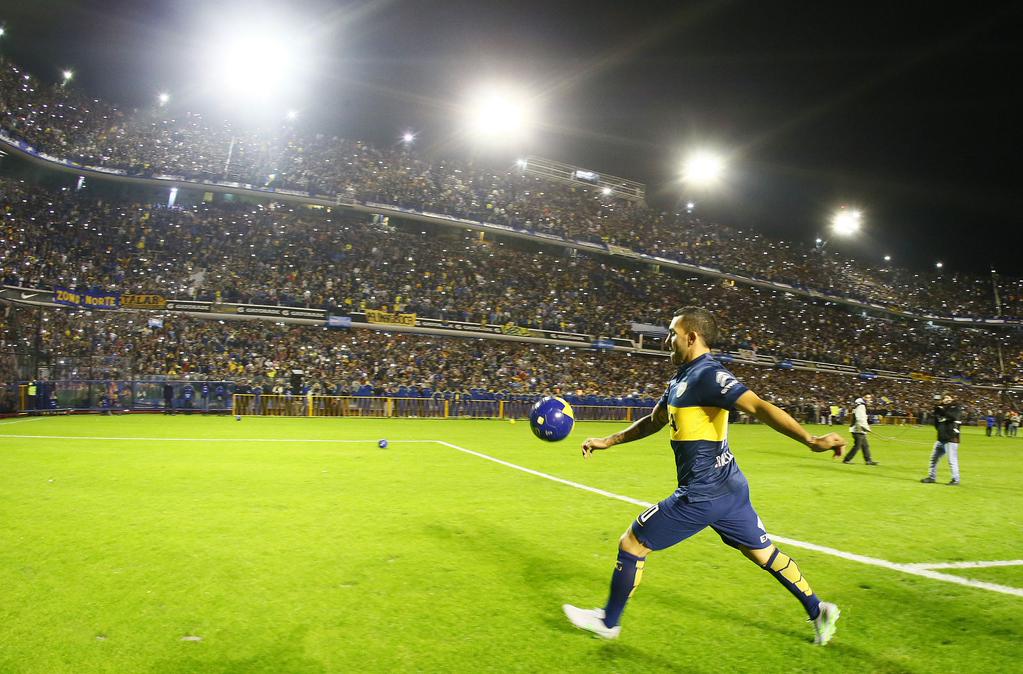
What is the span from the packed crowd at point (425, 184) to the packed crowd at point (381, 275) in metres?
2.46

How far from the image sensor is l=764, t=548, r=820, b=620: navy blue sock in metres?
Result: 3.77

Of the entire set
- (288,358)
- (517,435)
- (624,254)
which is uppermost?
(624,254)

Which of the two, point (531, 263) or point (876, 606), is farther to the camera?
point (531, 263)

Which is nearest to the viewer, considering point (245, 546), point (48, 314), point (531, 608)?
point (531, 608)

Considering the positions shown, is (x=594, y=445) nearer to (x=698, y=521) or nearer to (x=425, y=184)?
(x=698, y=521)

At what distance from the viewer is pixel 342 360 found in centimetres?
3406

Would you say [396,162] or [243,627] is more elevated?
[396,162]

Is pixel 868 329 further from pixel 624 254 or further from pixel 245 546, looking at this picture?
pixel 245 546

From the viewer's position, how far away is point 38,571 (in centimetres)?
469

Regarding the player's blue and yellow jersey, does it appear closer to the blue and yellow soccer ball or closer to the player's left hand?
the player's left hand

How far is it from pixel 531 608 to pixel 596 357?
132 ft

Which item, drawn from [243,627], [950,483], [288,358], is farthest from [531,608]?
[288,358]

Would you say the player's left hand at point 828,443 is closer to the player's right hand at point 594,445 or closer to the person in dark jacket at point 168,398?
the player's right hand at point 594,445

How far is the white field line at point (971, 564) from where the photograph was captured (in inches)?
224
